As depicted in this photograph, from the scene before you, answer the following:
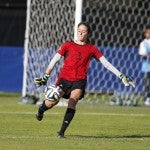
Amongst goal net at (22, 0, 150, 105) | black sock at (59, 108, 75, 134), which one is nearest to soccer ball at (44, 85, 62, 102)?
black sock at (59, 108, 75, 134)

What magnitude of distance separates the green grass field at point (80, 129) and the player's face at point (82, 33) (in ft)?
5.07

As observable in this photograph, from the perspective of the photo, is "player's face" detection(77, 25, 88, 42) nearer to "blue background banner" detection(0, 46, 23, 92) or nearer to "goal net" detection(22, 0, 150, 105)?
"goal net" detection(22, 0, 150, 105)

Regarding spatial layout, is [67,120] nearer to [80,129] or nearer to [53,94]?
[53,94]

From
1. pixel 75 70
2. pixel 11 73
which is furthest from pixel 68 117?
pixel 11 73

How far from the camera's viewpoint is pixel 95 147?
37.0 feet

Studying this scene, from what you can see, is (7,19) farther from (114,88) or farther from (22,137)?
(22,137)

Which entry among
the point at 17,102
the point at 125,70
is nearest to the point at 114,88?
the point at 125,70

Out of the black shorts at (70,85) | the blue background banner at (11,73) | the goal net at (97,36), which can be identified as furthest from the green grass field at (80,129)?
the blue background banner at (11,73)

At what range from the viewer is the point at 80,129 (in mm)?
14008

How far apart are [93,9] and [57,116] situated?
8.58 m

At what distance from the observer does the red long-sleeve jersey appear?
42.3 ft

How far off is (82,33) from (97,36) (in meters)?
12.7

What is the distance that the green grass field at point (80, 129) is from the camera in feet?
37.7

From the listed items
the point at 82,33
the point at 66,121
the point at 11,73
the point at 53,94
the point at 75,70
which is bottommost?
the point at 11,73
